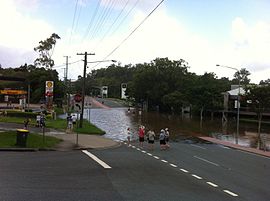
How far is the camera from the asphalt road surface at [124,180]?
11992 millimetres

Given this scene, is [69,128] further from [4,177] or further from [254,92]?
[254,92]

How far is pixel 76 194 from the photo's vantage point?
38.7ft

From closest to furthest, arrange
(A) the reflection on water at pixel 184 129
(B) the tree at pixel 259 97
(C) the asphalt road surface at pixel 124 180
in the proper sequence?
(C) the asphalt road surface at pixel 124 180 → (A) the reflection on water at pixel 184 129 → (B) the tree at pixel 259 97

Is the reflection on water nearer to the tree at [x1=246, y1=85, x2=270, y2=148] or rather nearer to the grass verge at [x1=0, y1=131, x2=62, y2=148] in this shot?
the tree at [x1=246, y1=85, x2=270, y2=148]

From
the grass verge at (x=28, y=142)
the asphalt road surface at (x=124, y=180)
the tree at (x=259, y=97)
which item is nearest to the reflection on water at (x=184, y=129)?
the tree at (x=259, y=97)

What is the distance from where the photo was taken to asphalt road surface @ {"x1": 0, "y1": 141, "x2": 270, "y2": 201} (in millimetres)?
11992

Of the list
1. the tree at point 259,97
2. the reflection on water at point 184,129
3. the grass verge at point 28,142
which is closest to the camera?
the grass verge at point 28,142

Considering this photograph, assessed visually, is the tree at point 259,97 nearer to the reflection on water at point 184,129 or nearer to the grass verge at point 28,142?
the reflection on water at point 184,129

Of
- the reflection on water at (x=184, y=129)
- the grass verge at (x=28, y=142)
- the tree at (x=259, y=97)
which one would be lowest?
the reflection on water at (x=184, y=129)

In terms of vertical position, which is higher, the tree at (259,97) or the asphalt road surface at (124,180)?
the tree at (259,97)

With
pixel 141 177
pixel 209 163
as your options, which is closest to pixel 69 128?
pixel 209 163

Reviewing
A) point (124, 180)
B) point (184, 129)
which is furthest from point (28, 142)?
point (184, 129)

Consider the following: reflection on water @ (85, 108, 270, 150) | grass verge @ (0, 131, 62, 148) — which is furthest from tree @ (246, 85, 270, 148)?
grass verge @ (0, 131, 62, 148)

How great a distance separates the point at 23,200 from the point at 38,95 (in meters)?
103
